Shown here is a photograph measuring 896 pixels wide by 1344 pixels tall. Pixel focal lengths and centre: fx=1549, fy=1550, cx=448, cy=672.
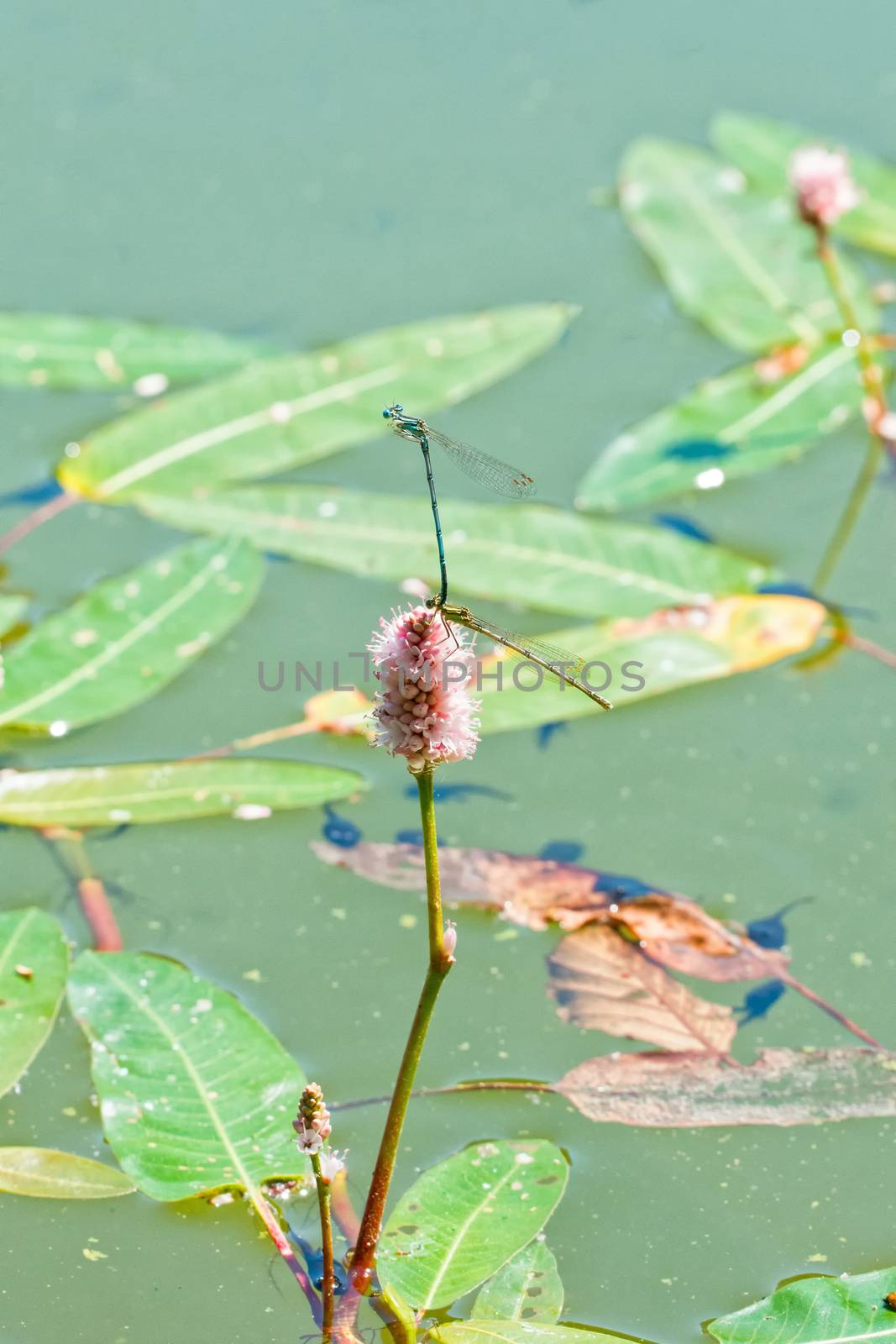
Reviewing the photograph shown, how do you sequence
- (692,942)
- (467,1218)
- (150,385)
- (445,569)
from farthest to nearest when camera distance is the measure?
1. (150,385)
2. (445,569)
3. (692,942)
4. (467,1218)

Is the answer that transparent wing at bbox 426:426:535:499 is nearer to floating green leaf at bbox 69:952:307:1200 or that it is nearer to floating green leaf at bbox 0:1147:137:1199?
floating green leaf at bbox 69:952:307:1200

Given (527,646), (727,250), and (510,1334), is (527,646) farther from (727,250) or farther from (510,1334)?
(727,250)

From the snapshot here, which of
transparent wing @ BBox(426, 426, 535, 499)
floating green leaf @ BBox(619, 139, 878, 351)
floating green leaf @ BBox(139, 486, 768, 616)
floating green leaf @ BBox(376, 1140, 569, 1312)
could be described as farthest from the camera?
floating green leaf @ BBox(619, 139, 878, 351)

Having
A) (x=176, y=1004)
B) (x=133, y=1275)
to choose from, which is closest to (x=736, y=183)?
(x=176, y=1004)

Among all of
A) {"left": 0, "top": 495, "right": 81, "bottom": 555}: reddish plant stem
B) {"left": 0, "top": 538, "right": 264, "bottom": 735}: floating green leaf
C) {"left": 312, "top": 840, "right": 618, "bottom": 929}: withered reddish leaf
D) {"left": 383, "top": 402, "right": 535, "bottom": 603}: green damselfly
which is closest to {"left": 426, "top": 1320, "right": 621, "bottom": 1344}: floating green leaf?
{"left": 312, "top": 840, "right": 618, "bottom": 929}: withered reddish leaf

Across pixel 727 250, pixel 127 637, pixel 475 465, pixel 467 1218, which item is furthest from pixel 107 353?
pixel 467 1218

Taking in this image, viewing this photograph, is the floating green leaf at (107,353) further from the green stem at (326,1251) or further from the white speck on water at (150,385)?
the green stem at (326,1251)
